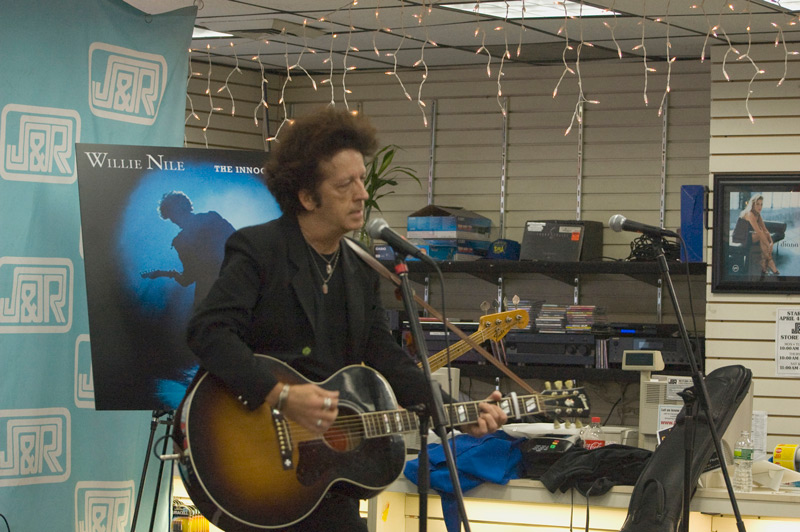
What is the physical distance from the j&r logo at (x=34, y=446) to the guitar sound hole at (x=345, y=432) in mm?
1488

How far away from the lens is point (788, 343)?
5867mm

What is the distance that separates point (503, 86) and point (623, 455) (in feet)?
12.8

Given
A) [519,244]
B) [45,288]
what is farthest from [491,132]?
[45,288]

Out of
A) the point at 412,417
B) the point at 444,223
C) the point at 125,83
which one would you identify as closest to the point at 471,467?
the point at 412,417

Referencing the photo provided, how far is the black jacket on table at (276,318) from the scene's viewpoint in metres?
2.28

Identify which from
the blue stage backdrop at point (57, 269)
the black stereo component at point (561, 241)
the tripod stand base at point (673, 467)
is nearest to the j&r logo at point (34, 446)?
the blue stage backdrop at point (57, 269)

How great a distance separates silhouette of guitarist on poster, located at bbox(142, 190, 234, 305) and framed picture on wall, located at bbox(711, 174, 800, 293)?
3544 mm

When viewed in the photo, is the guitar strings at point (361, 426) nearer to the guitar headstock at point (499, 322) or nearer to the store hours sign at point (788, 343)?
the guitar headstock at point (499, 322)

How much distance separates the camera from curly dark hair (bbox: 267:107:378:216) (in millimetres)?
2529

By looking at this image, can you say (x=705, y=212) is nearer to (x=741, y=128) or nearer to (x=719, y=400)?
(x=741, y=128)

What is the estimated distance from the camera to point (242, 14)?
582 centimetres

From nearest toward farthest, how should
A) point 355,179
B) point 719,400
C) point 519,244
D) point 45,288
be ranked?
point 355,179 → point 45,288 → point 719,400 → point 519,244

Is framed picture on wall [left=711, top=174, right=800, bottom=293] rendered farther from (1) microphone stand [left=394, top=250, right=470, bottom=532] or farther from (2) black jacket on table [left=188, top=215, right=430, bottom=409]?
(1) microphone stand [left=394, top=250, right=470, bottom=532]

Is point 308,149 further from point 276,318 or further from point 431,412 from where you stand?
point 431,412
